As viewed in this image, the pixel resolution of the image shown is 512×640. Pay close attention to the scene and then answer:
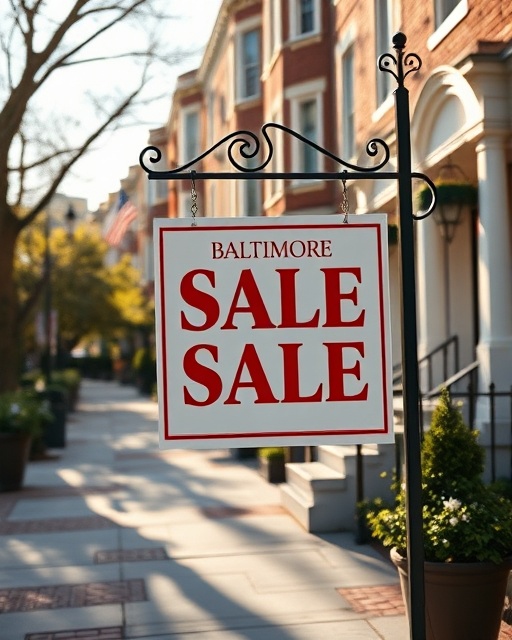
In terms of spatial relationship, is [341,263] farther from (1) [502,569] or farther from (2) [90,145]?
(2) [90,145]

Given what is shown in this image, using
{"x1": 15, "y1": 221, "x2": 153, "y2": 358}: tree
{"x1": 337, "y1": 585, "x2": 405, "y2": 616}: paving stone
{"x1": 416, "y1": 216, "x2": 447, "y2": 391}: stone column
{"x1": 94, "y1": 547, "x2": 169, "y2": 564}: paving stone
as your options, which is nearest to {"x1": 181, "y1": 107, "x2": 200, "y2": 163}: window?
{"x1": 15, "y1": 221, "x2": 153, "y2": 358}: tree

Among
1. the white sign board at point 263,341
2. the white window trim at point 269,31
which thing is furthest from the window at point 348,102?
the white sign board at point 263,341

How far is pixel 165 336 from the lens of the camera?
12.4 ft

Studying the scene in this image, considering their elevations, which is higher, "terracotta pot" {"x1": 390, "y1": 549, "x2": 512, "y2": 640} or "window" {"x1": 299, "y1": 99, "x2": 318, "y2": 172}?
"window" {"x1": 299, "y1": 99, "x2": 318, "y2": 172}

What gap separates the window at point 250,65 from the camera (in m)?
22.3

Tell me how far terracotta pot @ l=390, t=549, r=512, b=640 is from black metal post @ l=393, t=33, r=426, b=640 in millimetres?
987

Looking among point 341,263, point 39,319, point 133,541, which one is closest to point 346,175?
point 341,263

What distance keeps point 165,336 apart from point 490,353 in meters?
5.86

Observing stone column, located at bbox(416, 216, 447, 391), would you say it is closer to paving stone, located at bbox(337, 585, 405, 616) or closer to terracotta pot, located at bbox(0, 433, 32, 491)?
paving stone, located at bbox(337, 585, 405, 616)

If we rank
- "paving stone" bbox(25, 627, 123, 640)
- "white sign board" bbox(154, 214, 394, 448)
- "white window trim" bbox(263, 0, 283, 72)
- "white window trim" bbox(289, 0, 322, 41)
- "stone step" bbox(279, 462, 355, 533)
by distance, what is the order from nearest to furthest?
"white sign board" bbox(154, 214, 394, 448) → "paving stone" bbox(25, 627, 123, 640) → "stone step" bbox(279, 462, 355, 533) → "white window trim" bbox(289, 0, 322, 41) → "white window trim" bbox(263, 0, 283, 72)

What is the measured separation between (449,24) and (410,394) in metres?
7.26

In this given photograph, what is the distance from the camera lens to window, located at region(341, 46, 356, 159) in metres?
15.5

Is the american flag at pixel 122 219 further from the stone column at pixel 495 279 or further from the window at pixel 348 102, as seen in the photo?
the stone column at pixel 495 279

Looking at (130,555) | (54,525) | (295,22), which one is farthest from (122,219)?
(130,555)
